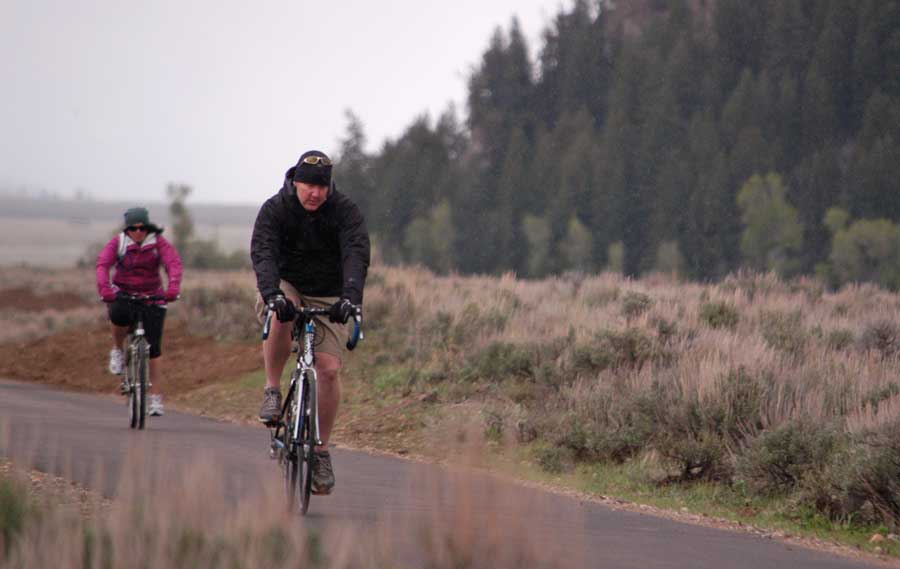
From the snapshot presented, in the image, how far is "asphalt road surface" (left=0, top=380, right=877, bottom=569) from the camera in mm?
5738

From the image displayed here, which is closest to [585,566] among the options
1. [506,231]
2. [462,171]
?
[506,231]

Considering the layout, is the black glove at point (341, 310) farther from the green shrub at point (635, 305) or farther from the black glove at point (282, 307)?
the green shrub at point (635, 305)

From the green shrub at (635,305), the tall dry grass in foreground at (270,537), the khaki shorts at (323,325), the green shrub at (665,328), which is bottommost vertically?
the tall dry grass in foreground at (270,537)

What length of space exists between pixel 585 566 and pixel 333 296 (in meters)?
2.73

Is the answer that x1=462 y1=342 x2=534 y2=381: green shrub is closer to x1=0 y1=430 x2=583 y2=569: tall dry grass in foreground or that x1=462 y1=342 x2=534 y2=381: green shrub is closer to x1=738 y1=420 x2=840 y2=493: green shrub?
x1=738 y1=420 x2=840 y2=493: green shrub

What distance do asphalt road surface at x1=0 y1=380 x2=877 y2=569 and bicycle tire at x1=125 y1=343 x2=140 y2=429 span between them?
17 cm

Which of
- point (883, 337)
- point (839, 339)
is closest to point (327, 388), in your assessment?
point (839, 339)

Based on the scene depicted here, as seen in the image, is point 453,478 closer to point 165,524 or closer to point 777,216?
point 165,524

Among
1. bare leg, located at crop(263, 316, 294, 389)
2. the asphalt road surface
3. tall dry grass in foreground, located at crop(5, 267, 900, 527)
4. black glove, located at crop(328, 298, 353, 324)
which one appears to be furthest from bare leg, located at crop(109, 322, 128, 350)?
black glove, located at crop(328, 298, 353, 324)

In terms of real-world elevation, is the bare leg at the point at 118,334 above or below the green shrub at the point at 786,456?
above

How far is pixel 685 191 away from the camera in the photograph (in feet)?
279

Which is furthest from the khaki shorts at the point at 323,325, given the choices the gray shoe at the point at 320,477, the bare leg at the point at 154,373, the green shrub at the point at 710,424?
the bare leg at the point at 154,373

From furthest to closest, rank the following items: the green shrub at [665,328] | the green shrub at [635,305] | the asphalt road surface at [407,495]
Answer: the green shrub at [635,305] < the green shrub at [665,328] < the asphalt road surface at [407,495]

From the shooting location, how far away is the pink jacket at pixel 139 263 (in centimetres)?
1497
